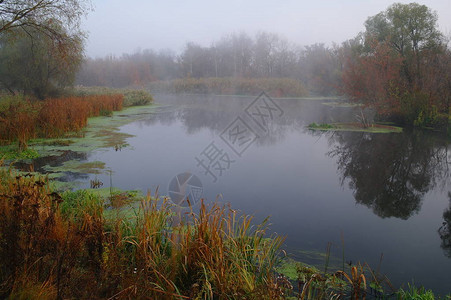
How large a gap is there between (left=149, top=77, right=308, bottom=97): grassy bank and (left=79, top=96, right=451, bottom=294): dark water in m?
22.0

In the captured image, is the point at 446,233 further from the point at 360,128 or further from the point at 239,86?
the point at 239,86

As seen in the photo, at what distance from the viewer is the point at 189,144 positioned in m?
10.1

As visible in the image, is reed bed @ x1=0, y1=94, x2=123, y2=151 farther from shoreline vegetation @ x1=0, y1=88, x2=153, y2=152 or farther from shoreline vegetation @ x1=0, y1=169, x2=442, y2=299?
shoreline vegetation @ x1=0, y1=169, x2=442, y2=299

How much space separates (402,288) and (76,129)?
10.1 m

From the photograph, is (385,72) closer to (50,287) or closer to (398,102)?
(398,102)

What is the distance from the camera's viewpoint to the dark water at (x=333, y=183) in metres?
3.95

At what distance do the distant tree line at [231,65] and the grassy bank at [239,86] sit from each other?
5.04m

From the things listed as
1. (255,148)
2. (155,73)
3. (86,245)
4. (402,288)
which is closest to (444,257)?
(402,288)

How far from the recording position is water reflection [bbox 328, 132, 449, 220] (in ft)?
18.4

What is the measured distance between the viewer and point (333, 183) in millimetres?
6547

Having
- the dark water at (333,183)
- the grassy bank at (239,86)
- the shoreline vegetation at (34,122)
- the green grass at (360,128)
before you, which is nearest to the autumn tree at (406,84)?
the green grass at (360,128)

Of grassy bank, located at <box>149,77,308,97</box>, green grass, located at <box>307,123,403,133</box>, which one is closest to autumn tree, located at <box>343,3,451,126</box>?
green grass, located at <box>307,123,403,133</box>

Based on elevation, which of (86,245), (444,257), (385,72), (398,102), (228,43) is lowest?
(444,257)

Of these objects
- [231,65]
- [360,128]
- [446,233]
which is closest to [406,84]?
[360,128]
